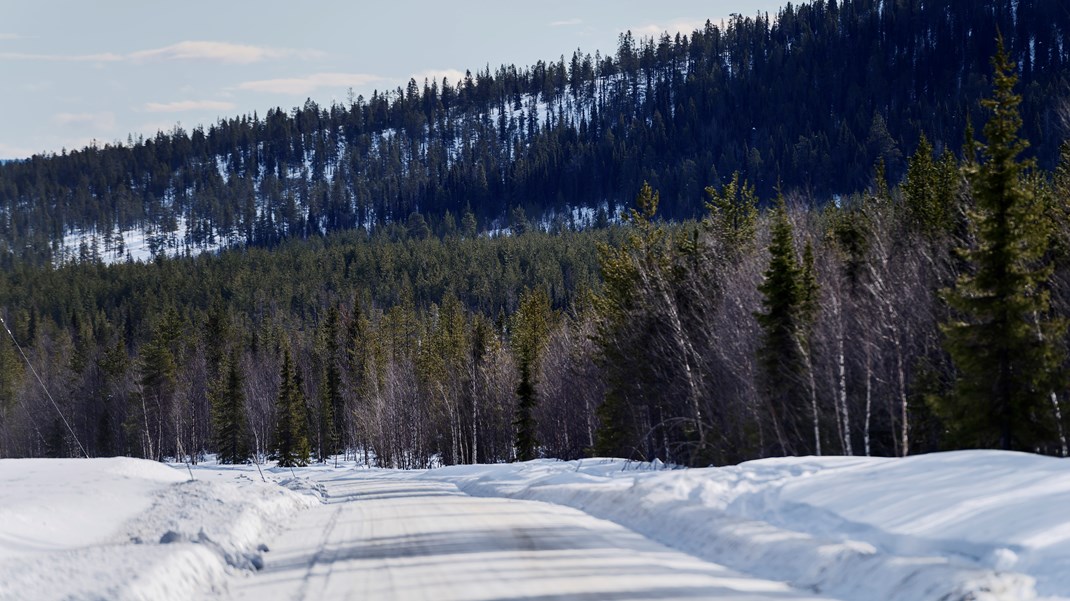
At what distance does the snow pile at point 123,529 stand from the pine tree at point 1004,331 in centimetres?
1642

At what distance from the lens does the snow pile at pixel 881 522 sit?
307 inches

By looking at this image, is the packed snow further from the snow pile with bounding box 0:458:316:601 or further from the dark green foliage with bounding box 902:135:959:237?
the dark green foliage with bounding box 902:135:959:237

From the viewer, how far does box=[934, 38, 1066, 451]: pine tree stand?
73.3 ft

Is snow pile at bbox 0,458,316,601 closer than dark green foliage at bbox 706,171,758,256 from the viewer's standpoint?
Yes

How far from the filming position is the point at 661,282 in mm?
35688

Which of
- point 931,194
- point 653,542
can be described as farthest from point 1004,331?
point 931,194

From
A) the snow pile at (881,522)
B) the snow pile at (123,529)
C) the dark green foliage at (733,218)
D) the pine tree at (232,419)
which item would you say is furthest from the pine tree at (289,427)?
the snow pile at (881,522)

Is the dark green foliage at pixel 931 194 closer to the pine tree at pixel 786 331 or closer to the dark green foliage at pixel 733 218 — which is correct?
the dark green foliage at pixel 733 218

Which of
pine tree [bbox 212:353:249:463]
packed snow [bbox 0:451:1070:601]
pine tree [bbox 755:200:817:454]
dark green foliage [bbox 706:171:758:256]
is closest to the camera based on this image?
packed snow [bbox 0:451:1070:601]

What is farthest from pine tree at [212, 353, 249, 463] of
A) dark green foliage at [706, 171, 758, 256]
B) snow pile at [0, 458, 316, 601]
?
snow pile at [0, 458, 316, 601]

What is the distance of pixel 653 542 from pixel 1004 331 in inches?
574

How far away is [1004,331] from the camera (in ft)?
74.0

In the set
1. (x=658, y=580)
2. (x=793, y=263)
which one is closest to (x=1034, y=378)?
(x=793, y=263)

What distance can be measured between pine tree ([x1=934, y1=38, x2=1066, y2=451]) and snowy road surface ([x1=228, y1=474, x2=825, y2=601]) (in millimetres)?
12055
